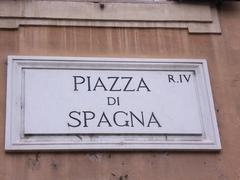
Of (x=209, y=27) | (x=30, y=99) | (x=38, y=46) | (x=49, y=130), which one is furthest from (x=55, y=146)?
(x=209, y=27)

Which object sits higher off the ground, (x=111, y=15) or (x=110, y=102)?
(x=111, y=15)

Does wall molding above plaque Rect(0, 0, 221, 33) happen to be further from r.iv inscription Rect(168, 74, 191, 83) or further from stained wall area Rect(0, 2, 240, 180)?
r.iv inscription Rect(168, 74, 191, 83)

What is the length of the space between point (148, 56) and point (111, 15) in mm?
612

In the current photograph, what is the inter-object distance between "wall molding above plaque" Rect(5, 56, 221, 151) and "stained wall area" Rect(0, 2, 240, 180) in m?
0.09

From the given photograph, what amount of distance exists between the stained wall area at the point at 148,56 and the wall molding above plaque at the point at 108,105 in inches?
3.5

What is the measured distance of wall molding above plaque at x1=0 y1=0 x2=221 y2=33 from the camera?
6.70m

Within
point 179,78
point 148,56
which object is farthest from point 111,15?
point 179,78

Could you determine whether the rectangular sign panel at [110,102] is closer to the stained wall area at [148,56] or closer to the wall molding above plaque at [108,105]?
the wall molding above plaque at [108,105]

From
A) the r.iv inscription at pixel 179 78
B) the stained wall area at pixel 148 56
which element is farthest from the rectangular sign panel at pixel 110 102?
the stained wall area at pixel 148 56

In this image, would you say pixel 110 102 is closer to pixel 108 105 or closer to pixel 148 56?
pixel 108 105

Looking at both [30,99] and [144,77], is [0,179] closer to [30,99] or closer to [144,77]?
[30,99]

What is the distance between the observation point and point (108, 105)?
6.29m

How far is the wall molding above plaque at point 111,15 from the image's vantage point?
6695 millimetres

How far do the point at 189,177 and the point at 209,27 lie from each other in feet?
5.93
